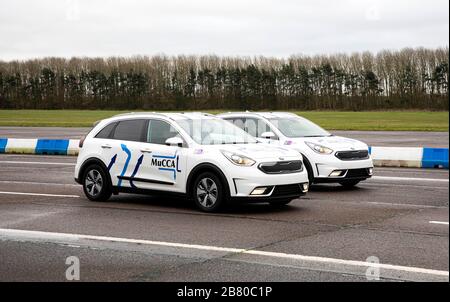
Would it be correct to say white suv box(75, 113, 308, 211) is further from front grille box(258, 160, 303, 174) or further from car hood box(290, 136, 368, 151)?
car hood box(290, 136, 368, 151)

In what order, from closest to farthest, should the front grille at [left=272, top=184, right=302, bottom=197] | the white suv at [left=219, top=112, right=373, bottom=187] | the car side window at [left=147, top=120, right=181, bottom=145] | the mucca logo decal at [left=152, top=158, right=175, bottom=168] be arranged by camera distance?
the front grille at [left=272, top=184, right=302, bottom=197] < the mucca logo decal at [left=152, top=158, right=175, bottom=168] < the car side window at [left=147, top=120, right=181, bottom=145] < the white suv at [left=219, top=112, right=373, bottom=187]

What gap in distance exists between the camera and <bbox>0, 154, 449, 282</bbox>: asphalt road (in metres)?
7.01

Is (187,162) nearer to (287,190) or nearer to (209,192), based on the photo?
(209,192)

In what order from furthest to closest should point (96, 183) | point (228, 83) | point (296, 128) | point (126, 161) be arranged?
point (228, 83) < point (296, 128) < point (96, 183) < point (126, 161)

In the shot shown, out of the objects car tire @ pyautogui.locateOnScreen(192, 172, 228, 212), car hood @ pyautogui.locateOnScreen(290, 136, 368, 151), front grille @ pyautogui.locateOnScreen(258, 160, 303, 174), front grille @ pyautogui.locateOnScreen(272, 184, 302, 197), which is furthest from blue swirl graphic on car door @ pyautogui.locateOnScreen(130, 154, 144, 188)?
car hood @ pyautogui.locateOnScreen(290, 136, 368, 151)

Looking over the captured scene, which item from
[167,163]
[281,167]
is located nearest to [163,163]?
[167,163]

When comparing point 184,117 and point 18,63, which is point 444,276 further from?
point 18,63

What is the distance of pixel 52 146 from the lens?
2653cm

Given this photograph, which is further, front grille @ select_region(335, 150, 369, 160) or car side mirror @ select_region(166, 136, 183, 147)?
front grille @ select_region(335, 150, 369, 160)

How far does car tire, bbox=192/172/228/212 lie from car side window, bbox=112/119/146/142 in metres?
1.65

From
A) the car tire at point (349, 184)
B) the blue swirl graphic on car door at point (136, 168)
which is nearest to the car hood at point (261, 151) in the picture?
the blue swirl graphic on car door at point (136, 168)

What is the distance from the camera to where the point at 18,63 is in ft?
369

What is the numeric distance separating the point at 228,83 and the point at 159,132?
10207cm

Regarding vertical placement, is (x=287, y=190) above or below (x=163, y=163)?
below
